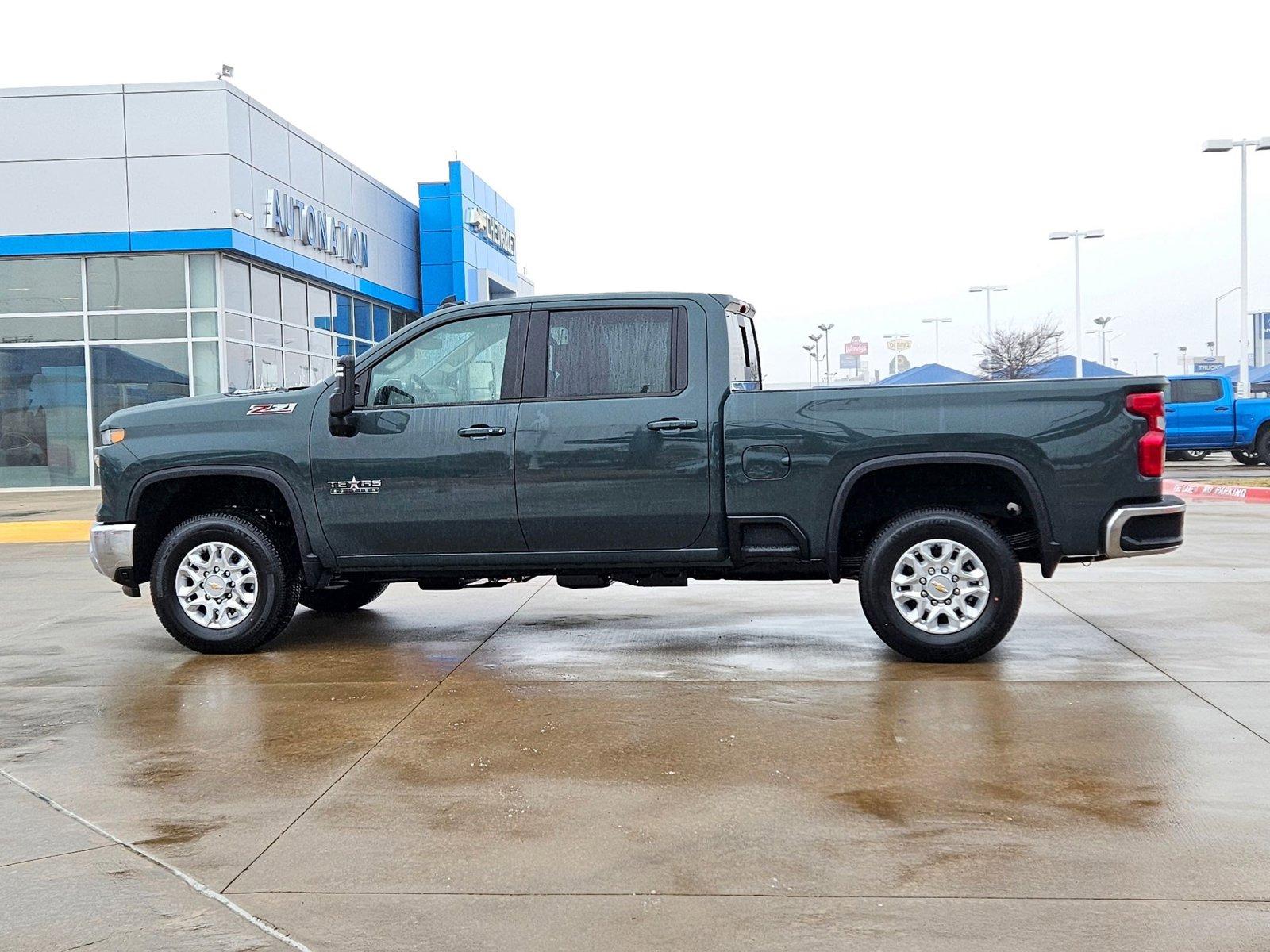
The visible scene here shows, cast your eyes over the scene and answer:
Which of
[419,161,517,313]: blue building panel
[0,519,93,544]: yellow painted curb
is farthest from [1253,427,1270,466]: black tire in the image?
[0,519,93,544]: yellow painted curb

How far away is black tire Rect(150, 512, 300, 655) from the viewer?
24.9 feet

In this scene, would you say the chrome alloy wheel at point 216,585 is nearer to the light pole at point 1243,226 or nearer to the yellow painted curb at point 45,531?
the yellow painted curb at point 45,531

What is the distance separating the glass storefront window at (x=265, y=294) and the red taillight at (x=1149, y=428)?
22.6 metres

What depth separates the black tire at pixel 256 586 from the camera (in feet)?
24.9

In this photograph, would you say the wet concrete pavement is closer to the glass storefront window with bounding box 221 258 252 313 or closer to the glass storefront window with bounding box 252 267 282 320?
the glass storefront window with bounding box 221 258 252 313

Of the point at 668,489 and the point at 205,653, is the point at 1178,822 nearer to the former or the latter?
the point at 668,489

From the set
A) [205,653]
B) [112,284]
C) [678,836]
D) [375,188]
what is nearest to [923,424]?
[678,836]

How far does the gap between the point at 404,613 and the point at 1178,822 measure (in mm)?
6011

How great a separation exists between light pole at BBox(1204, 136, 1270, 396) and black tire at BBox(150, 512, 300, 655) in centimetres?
3219

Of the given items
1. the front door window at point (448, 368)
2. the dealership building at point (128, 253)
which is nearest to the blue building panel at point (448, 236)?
the dealership building at point (128, 253)

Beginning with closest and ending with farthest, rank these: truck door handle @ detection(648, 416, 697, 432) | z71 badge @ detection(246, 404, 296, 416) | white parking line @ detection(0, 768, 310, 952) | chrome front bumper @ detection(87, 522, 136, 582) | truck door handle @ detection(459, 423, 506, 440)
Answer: white parking line @ detection(0, 768, 310, 952) < truck door handle @ detection(648, 416, 697, 432) < truck door handle @ detection(459, 423, 506, 440) < z71 badge @ detection(246, 404, 296, 416) < chrome front bumper @ detection(87, 522, 136, 582)

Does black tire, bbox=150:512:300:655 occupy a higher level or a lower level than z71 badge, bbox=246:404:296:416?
lower

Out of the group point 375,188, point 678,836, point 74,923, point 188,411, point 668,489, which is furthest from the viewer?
point 375,188

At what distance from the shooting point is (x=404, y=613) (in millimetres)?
9328
